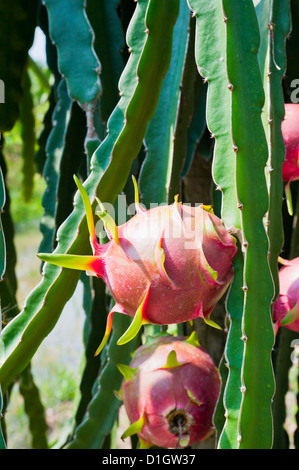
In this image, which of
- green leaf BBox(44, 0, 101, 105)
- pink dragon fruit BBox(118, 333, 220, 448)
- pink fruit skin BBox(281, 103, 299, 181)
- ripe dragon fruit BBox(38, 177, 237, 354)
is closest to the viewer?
ripe dragon fruit BBox(38, 177, 237, 354)

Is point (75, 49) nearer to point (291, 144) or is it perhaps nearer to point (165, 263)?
point (291, 144)

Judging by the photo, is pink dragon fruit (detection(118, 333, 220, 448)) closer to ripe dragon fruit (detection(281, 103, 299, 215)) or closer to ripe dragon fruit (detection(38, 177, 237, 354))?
ripe dragon fruit (detection(38, 177, 237, 354))

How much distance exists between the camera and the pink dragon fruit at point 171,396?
744mm

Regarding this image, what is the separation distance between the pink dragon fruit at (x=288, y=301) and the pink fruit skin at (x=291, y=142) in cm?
15

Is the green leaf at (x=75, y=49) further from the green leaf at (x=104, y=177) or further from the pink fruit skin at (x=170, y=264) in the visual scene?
the pink fruit skin at (x=170, y=264)

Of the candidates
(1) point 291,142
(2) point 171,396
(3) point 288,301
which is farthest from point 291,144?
(2) point 171,396

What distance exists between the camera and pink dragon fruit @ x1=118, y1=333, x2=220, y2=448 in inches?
29.3

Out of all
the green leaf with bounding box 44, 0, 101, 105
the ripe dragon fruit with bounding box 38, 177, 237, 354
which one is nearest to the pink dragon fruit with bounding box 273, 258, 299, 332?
the ripe dragon fruit with bounding box 38, 177, 237, 354

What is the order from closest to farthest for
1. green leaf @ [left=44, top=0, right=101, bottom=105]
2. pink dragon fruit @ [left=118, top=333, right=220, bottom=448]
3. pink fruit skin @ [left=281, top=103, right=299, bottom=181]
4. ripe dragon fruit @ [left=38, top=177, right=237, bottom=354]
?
ripe dragon fruit @ [left=38, top=177, right=237, bottom=354], pink dragon fruit @ [left=118, top=333, right=220, bottom=448], pink fruit skin @ [left=281, top=103, right=299, bottom=181], green leaf @ [left=44, top=0, right=101, bottom=105]

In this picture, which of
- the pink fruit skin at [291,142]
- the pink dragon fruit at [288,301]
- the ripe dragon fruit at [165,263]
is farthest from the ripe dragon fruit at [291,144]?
the ripe dragon fruit at [165,263]

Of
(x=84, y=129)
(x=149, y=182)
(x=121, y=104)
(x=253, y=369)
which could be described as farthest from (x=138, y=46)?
(x=253, y=369)

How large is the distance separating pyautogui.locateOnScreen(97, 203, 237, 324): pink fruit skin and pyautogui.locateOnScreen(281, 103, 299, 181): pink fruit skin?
24 cm

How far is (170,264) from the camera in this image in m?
0.63

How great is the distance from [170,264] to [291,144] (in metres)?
0.33
